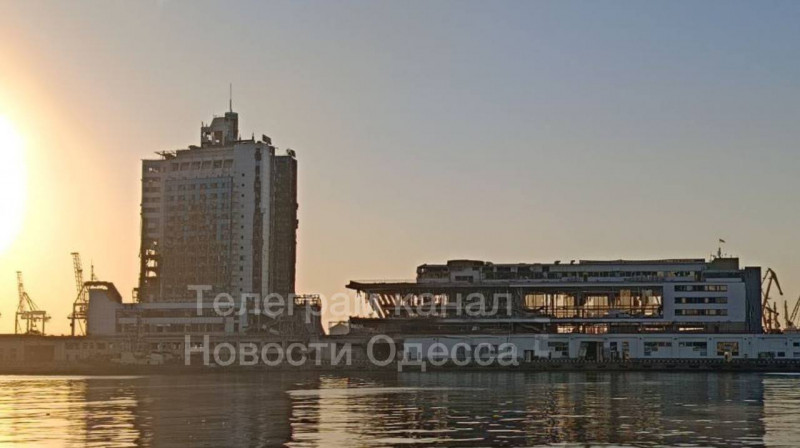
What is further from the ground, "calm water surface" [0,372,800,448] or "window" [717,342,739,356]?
"window" [717,342,739,356]

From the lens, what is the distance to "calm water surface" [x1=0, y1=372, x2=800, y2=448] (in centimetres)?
6838

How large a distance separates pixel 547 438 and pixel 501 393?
48834 millimetres

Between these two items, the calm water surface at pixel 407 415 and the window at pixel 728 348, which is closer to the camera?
the calm water surface at pixel 407 415

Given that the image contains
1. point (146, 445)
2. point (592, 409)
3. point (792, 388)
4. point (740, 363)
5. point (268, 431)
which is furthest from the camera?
point (740, 363)

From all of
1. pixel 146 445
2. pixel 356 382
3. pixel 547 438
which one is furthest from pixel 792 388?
pixel 146 445

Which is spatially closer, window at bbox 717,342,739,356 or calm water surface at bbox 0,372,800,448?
calm water surface at bbox 0,372,800,448

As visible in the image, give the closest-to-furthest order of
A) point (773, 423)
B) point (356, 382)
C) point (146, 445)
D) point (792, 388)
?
point (146, 445), point (773, 423), point (792, 388), point (356, 382)

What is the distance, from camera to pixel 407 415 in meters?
86.6

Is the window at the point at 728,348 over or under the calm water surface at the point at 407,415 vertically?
over

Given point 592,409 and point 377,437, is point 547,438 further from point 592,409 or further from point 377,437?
point 592,409

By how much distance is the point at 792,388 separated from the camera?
128375mm

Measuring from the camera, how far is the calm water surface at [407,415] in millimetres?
68375

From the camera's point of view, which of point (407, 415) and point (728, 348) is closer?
point (407, 415)

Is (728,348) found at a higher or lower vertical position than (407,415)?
higher
